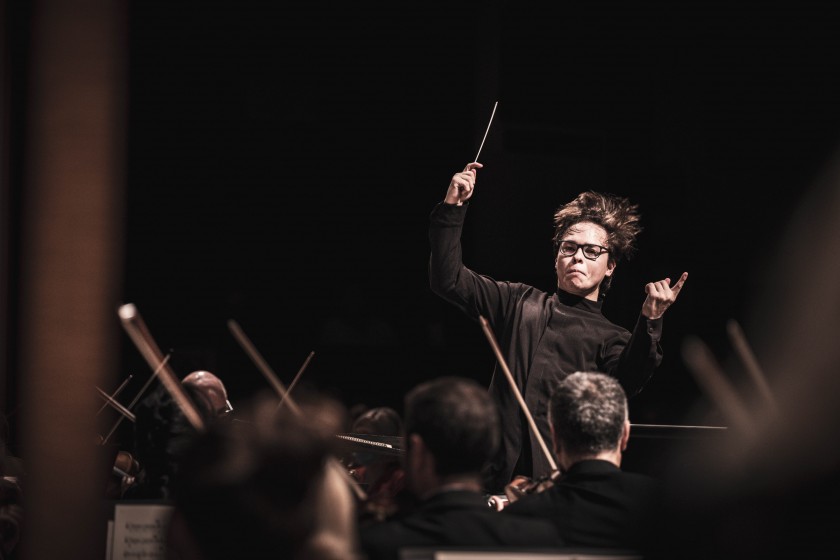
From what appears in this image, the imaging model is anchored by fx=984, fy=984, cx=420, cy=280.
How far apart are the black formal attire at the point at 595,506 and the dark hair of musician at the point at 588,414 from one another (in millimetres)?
52

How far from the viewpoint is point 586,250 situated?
2.89 meters

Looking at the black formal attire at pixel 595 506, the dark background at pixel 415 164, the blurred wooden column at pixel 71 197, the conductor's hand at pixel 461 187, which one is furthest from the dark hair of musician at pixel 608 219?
the blurred wooden column at pixel 71 197

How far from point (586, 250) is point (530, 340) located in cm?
32

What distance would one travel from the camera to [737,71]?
4.64 metres

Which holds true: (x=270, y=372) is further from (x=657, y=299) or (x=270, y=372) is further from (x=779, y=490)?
(x=779, y=490)

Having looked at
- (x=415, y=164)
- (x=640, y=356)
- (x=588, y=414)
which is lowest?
(x=588, y=414)

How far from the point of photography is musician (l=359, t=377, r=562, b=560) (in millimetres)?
1393

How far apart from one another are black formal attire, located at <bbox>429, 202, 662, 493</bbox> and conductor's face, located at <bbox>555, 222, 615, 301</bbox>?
0.04 metres

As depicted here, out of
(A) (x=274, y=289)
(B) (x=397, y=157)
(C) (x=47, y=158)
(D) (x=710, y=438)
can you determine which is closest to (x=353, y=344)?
(A) (x=274, y=289)

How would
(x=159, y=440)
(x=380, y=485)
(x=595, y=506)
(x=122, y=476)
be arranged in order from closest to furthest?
(x=595, y=506) < (x=380, y=485) < (x=159, y=440) < (x=122, y=476)

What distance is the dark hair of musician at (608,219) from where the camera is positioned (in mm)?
2936

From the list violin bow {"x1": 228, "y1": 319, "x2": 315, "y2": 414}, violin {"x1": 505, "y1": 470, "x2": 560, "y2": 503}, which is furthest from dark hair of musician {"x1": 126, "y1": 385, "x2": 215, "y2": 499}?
violin {"x1": 505, "y1": 470, "x2": 560, "y2": 503}

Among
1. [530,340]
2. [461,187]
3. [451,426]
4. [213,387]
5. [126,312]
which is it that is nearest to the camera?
[126,312]

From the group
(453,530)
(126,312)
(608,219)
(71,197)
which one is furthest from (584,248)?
(71,197)
